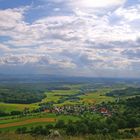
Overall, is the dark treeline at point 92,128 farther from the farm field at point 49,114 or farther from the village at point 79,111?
the village at point 79,111

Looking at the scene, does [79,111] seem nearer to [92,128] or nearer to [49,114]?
[49,114]

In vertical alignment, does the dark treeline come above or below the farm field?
above

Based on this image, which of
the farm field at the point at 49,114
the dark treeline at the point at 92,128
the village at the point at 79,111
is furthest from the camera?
the village at the point at 79,111

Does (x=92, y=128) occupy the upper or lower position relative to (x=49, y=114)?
upper

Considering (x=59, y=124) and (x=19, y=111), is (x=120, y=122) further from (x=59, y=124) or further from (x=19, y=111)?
(x=19, y=111)

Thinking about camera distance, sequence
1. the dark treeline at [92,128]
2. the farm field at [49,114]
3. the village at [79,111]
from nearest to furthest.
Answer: the dark treeline at [92,128] → the farm field at [49,114] → the village at [79,111]

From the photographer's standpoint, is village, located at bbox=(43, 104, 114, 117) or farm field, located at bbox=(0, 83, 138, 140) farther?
village, located at bbox=(43, 104, 114, 117)

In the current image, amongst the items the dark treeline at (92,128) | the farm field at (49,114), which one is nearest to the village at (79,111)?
the farm field at (49,114)

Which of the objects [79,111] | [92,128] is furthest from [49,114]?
[92,128]

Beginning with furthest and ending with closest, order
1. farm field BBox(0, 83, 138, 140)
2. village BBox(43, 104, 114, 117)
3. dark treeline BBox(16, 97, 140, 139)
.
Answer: village BBox(43, 104, 114, 117)
farm field BBox(0, 83, 138, 140)
dark treeline BBox(16, 97, 140, 139)

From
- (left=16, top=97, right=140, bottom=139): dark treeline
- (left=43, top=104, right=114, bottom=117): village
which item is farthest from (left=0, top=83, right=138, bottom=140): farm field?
(left=16, top=97, right=140, bottom=139): dark treeline

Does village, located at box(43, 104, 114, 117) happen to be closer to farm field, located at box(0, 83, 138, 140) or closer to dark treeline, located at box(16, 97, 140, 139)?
farm field, located at box(0, 83, 138, 140)

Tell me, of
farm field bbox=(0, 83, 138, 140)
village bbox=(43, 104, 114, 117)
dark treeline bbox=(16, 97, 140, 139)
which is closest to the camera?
dark treeline bbox=(16, 97, 140, 139)
